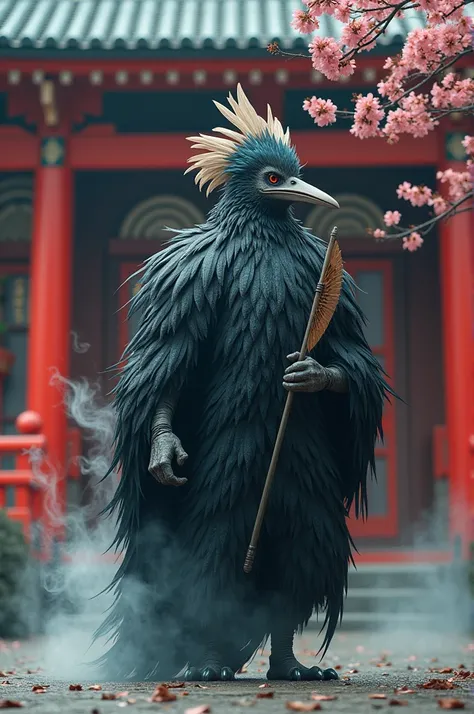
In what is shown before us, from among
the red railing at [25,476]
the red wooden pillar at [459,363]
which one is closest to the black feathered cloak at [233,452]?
the red railing at [25,476]

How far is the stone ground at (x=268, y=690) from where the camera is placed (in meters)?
3.21

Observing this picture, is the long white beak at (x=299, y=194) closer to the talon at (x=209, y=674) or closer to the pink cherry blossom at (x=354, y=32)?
the pink cherry blossom at (x=354, y=32)

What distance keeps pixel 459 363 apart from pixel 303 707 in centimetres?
648

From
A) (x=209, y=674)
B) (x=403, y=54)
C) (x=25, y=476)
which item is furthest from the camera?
(x=25, y=476)

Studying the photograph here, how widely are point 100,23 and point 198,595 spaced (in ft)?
21.8

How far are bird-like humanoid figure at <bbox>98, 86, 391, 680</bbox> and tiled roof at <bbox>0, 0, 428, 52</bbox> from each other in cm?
447

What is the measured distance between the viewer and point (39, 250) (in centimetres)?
952

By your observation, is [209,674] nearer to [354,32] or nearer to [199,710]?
[199,710]

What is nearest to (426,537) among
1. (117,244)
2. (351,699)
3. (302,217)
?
(302,217)

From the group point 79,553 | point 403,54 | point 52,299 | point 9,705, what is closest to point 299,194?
point 403,54

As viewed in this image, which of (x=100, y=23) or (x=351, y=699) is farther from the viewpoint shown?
(x=100, y=23)

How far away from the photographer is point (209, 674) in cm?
414

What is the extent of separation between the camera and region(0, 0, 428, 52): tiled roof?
8672mm

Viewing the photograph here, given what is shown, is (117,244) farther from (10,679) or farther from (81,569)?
(10,679)
